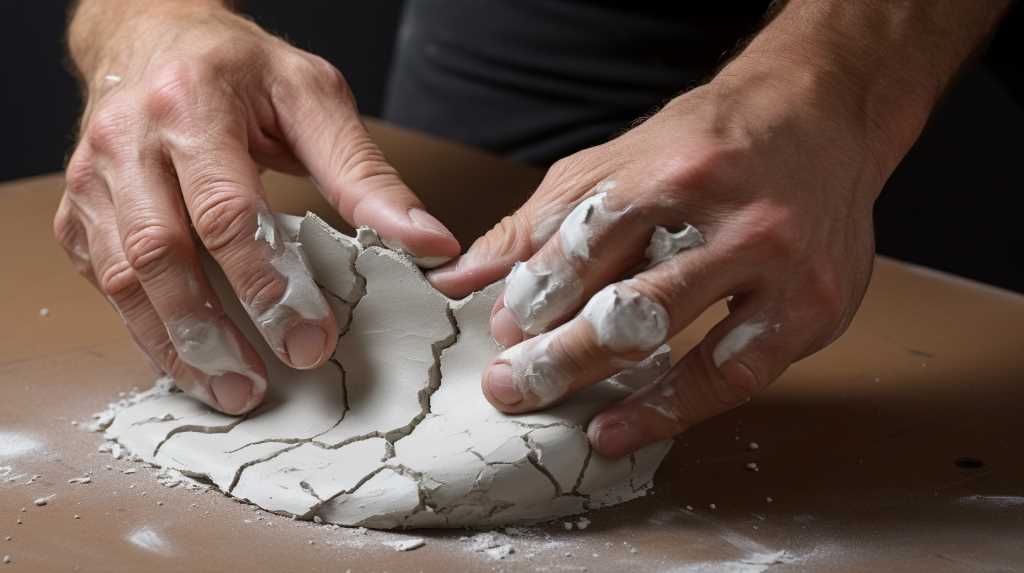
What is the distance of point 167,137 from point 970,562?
1.09 m

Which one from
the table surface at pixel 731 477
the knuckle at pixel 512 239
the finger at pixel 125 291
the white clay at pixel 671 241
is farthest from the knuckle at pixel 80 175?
the white clay at pixel 671 241

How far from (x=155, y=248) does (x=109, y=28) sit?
2.06ft

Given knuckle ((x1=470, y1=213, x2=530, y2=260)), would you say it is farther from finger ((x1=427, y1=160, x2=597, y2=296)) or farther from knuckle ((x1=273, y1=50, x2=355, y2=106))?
knuckle ((x1=273, y1=50, x2=355, y2=106))

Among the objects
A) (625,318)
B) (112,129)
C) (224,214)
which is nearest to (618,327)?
(625,318)

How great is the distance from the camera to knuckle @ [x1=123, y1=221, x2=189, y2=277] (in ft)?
4.83

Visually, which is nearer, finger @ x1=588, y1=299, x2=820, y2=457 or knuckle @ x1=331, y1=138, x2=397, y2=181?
finger @ x1=588, y1=299, x2=820, y2=457

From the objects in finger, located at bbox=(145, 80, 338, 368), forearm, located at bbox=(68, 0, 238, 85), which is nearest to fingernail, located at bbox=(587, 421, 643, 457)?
finger, located at bbox=(145, 80, 338, 368)

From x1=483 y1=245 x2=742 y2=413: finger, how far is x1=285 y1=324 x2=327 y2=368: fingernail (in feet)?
0.78

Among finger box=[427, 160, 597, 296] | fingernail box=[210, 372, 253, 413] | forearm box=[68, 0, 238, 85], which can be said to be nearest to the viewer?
finger box=[427, 160, 597, 296]

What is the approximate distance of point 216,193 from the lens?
1.46m

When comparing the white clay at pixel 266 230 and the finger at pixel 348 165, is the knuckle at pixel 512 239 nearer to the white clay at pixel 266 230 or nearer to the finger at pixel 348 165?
the finger at pixel 348 165

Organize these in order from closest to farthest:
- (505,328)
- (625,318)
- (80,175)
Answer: (625,318) → (505,328) → (80,175)

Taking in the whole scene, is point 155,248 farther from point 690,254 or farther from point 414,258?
point 690,254

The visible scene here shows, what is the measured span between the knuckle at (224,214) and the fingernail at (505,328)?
31 centimetres
